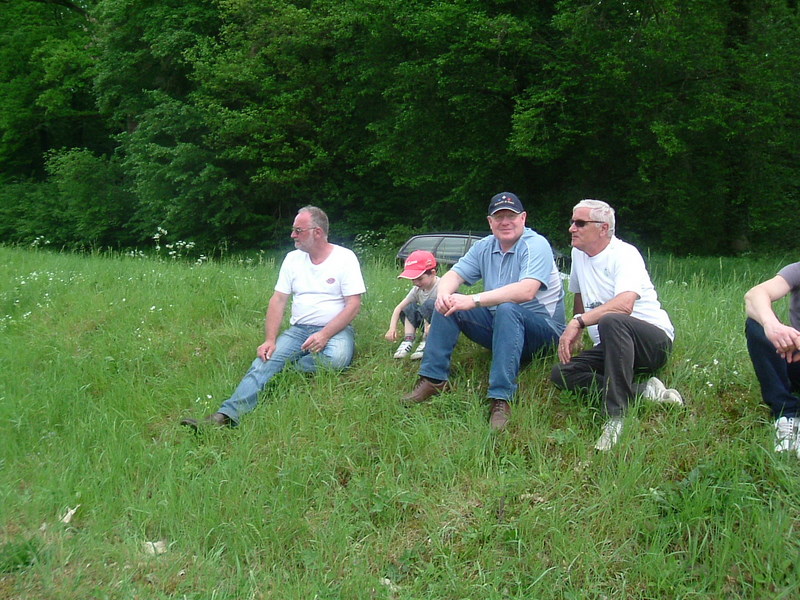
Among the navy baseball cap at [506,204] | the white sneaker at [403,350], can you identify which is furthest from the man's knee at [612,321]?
the white sneaker at [403,350]

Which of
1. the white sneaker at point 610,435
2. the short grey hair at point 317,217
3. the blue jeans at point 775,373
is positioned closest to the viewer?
the blue jeans at point 775,373

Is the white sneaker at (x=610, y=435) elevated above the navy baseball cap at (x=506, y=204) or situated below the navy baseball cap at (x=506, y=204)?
below

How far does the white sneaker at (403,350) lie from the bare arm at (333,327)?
461 millimetres

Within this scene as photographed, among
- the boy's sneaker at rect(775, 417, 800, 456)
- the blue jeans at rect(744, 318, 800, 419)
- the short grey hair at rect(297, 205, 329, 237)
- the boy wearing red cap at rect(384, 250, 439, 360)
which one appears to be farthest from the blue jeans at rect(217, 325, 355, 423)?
the boy's sneaker at rect(775, 417, 800, 456)

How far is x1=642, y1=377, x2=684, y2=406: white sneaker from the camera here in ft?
15.2

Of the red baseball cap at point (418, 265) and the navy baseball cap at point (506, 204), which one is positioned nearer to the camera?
the navy baseball cap at point (506, 204)

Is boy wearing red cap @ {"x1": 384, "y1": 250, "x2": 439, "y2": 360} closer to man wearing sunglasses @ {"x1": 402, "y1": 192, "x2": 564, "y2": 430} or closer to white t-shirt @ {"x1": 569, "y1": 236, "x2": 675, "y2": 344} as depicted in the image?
man wearing sunglasses @ {"x1": 402, "y1": 192, "x2": 564, "y2": 430}

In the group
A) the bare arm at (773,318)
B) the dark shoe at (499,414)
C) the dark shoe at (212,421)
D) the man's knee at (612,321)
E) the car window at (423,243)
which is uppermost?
the bare arm at (773,318)

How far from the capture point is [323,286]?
620 cm

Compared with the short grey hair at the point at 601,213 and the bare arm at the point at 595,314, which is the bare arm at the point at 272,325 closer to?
the bare arm at the point at 595,314

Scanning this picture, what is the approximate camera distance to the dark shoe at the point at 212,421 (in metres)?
5.32

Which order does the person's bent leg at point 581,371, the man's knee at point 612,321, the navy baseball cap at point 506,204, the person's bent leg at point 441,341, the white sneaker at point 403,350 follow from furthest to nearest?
the white sneaker at point 403,350
the navy baseball cap at point 506,204
the person's bent leg at point 441,341
the person's bent leg at point 581,371
the man's knee at point 612,321

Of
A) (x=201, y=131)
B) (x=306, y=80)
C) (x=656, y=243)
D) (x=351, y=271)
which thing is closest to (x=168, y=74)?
(x=201, y=131)

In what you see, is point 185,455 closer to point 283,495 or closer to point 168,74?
point 283,495
